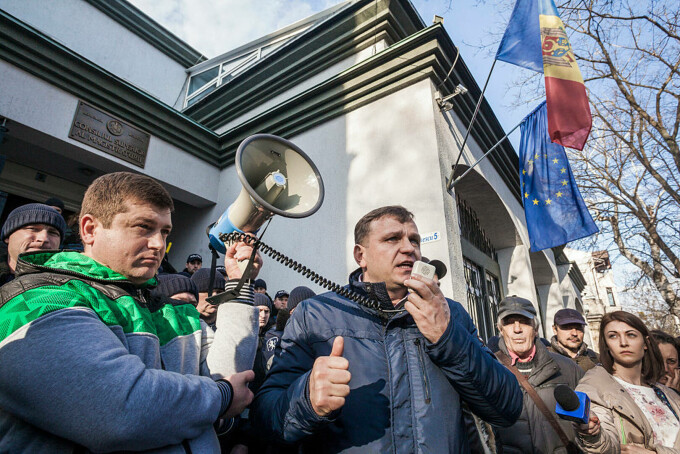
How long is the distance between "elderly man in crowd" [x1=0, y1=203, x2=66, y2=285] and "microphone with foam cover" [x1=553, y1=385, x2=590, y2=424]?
3.68m

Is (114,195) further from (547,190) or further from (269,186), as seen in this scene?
(547,190)

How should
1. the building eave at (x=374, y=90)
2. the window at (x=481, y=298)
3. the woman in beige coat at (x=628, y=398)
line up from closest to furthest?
the woman in beige coat at (x=628, y=398) < the building eave at (x=374, y=90) < the window at (x=481, y=298)

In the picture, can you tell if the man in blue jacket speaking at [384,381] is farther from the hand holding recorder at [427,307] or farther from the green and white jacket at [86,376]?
the green and white jacket at [86,376]

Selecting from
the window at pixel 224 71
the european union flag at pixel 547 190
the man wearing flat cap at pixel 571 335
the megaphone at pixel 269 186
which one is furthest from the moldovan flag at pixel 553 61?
the window at pixel 224 71

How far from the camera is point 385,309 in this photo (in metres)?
1.78

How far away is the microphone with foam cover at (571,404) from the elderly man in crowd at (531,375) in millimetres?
813

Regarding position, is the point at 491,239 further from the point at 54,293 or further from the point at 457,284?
the point at 54,293

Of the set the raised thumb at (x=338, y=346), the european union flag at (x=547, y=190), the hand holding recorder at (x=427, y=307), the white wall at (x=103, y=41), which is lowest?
the raised thumb at (x=338, y=346)

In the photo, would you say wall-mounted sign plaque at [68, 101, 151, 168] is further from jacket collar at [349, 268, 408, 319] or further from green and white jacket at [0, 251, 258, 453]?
jacket collar at [349, 268, 408, 319]

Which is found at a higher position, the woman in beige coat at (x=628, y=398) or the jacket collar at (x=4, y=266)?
the jacket collar at (x=4, y=266)

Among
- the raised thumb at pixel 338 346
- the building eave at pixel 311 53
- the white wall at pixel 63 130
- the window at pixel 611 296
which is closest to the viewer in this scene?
the raised thumb at pixel 338 346

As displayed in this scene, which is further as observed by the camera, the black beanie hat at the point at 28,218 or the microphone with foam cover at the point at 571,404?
the black beanie hat at the point at 28,218

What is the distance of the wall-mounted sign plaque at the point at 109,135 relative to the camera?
629cm

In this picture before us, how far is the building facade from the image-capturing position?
577 cm
